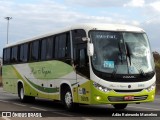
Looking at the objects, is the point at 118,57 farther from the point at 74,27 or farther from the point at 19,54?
the point at 19,54

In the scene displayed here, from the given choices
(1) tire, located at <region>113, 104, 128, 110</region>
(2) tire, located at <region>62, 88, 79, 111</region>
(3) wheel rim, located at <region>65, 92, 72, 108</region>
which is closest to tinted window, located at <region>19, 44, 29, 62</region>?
(2) tire, located at <region>62, 88, 79, 111</region>

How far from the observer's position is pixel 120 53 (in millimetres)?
15078

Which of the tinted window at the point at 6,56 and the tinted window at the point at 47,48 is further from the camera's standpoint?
Answer: the tinted window at the point at 6,56

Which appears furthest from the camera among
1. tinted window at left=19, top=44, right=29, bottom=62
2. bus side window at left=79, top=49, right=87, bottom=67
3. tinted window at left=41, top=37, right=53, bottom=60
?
tinted window at left=19, top=44, right=29, bottom=62

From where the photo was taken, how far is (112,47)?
598 inches

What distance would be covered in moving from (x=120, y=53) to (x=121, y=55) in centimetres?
9

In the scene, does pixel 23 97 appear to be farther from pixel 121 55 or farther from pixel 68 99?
pixel 121 55

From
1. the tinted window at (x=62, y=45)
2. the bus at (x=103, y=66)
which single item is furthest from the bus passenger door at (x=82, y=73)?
the tinted window at (x=62, y=45)

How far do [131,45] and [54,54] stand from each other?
4.26m

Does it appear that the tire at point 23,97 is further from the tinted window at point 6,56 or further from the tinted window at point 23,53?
the tinted window at point 6,56

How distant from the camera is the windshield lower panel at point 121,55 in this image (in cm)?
1486

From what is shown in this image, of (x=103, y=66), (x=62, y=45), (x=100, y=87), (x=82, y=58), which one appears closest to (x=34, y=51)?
(x=62, y=45)

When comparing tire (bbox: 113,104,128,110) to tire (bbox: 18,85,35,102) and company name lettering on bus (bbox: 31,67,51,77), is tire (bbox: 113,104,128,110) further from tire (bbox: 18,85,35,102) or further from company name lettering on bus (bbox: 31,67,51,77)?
tire (bbox: 18,85,35,102)

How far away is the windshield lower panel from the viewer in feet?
48.8
